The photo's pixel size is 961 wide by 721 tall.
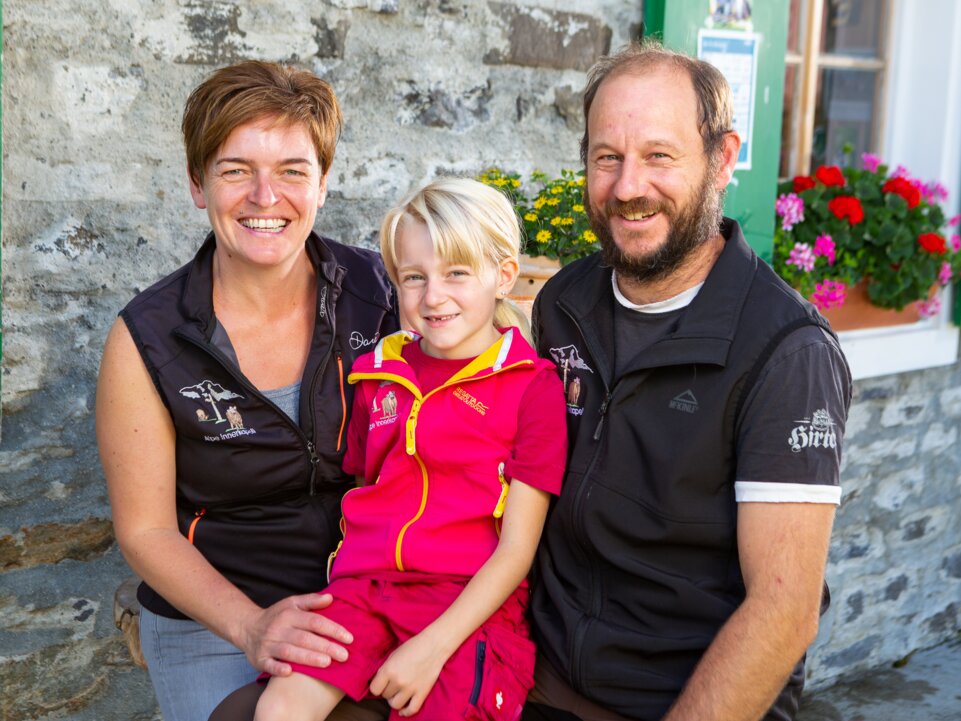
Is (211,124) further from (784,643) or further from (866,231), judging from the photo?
(866,231)

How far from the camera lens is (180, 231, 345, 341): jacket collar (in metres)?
2.33

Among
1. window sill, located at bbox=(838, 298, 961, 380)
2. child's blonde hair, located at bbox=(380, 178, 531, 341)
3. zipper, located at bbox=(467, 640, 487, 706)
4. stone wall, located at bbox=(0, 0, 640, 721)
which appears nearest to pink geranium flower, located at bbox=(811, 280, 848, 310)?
window sill, located at bbox=(838, 298, 961, 380)

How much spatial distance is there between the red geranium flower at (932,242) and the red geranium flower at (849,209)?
0.28 m

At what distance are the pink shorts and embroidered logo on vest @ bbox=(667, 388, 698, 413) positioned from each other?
0.52m

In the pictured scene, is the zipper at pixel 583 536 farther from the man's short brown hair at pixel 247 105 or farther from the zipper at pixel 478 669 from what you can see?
the man's short brown hair at pixel 247 105

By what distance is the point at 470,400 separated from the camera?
2.15 metres

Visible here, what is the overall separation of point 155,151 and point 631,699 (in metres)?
1.81

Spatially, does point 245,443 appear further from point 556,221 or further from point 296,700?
point 556,221

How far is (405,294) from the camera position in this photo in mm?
2195

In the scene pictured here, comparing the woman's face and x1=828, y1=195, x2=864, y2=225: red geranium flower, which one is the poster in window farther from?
the woman's face

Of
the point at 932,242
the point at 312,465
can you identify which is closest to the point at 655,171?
the point at 312,465

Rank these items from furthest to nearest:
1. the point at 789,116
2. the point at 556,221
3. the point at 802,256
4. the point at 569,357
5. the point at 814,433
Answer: the point at 789,116 < the point at 802,256 < the point at 556,221 < the point at 569,357 < the point at 814,433

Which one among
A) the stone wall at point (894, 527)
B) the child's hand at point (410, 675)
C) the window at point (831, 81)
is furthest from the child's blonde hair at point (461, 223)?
the window at point (831, 81)

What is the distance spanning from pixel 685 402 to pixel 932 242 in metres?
2.63
